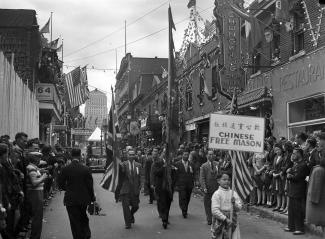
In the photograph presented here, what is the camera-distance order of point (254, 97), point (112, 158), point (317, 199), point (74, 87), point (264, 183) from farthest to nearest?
point (74, 87)
point (254, 97)
point (264, 183)
point (112, 158)
point (317, 199)

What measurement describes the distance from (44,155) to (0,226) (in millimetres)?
7560

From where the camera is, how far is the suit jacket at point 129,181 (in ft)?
42.0

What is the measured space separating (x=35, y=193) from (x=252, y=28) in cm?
1130

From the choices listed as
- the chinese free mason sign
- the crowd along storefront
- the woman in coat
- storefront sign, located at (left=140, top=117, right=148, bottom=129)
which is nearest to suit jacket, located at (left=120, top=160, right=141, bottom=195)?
the chinese free mason sign

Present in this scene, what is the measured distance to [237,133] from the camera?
329 inches

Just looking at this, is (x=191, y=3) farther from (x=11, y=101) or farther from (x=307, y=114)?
(x=11, y=101)

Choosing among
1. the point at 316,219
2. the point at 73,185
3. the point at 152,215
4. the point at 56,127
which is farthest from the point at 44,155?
the point at 56,127

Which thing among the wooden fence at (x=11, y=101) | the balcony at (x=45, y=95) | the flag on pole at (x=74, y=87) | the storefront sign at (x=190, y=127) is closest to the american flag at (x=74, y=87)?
the flag on pole at (x=74, y=87)

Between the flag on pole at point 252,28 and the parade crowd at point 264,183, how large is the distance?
4240mm

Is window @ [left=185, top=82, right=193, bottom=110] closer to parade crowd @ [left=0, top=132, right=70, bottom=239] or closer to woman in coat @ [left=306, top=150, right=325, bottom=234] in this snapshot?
parade crowd @ [left=0, top=132, right=70, bottom=239]

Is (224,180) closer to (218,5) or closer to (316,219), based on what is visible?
(316,219)

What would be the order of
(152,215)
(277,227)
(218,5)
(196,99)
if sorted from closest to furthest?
1. (277,227)
2. (152,215)
3. (218,5)
4. (196,99)

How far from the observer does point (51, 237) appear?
11.1m

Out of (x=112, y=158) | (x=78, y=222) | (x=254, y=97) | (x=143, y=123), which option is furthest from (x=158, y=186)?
(x=143, y=123)
